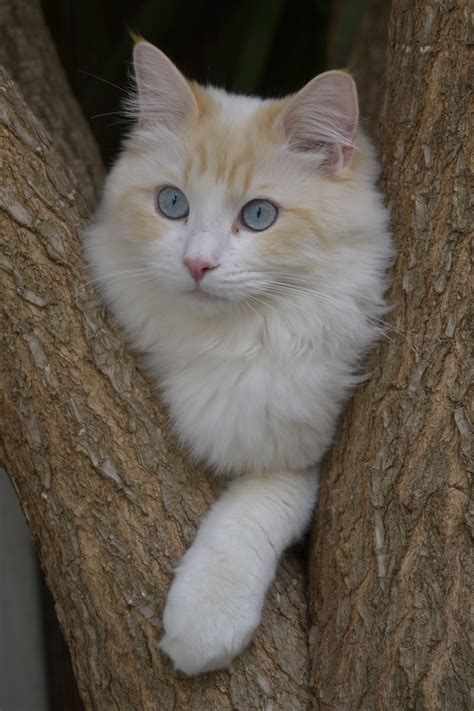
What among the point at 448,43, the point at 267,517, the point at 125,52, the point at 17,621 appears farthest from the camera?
the point at 125,52

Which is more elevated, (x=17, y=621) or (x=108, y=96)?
(x=108, y=96)

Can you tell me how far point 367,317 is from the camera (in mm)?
1596

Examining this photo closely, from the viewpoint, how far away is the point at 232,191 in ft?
5.11

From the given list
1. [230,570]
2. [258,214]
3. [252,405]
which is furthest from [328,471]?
[258,214]

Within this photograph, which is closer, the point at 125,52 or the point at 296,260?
the point at 296,260

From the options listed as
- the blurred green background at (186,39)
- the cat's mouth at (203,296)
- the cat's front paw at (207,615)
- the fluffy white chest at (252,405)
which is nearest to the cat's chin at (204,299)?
the cat's mouth at (203,296)

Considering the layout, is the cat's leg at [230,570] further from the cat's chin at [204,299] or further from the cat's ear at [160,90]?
the cat's ear at [160,90]

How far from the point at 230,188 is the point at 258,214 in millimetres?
79

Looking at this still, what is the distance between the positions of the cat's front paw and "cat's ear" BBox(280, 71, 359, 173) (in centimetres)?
87

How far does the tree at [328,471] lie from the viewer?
1.37 meters

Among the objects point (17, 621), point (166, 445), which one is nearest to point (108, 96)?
point (166, 445)

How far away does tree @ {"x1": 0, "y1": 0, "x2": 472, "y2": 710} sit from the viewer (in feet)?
4.50

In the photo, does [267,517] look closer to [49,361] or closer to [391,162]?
[49,361]

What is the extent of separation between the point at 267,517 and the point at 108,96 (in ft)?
5.75
